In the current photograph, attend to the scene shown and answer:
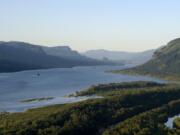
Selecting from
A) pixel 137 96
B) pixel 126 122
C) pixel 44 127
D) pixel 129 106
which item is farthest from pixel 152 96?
pixel 44 127

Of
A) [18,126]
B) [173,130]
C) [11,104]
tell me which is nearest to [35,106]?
[11,104]

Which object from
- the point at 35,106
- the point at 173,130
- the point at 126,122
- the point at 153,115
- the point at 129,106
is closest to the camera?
the point at 173,130

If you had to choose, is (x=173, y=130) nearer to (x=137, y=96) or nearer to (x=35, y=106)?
(x=137, y=96)

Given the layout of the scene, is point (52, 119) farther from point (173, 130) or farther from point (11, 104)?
point (11, 104)

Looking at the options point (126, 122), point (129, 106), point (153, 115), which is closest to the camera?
point (126, 122)

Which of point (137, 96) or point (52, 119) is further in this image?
point (137, 96)

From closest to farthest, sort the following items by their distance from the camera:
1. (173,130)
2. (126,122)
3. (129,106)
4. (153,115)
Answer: (173,130)
(126,122)
(153,115)
(129,106)
